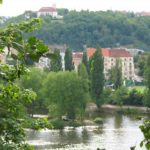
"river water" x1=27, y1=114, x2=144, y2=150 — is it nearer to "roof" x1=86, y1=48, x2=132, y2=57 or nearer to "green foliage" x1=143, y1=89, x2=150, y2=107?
"green foliage" x1=143, y1=89, x2=150, y2=107

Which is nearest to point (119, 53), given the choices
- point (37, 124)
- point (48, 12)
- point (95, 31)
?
point (95, 31)

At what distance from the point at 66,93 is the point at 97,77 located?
31.4ft

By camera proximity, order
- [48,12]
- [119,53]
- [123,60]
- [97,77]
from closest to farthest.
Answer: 1. [97,77]
2. [123,60]
3. [119,53]
4. [48,12]

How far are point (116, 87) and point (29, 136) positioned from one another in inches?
949

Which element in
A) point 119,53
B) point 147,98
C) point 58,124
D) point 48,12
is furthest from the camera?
point 48,12

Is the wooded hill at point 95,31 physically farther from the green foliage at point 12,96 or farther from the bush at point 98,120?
the green foliage at point 12,96

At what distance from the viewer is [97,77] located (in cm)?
5012

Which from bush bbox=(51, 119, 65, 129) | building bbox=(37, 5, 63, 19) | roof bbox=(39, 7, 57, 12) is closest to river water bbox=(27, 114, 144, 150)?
bush bbox=(51, 119, 65, 129)

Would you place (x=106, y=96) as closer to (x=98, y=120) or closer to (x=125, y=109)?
(x=125, y=109)

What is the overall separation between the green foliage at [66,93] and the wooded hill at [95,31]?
204 ft

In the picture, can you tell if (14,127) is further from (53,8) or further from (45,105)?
(53,8)

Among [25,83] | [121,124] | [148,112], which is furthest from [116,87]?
[121,124]

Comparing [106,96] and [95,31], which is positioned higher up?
[95,31]

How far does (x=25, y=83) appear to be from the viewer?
149 ft
